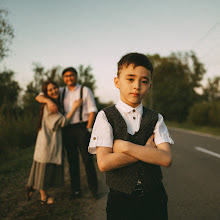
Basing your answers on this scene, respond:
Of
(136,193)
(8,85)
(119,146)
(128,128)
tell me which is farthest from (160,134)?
(8,85)

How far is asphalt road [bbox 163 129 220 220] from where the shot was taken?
299cm

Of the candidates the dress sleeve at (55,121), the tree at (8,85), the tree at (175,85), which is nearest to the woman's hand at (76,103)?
the dress sleeve at (55,121)

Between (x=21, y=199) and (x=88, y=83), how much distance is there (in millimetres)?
→ 21729

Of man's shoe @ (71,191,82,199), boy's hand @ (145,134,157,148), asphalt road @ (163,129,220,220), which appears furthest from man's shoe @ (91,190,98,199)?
boy's hand @ (145,134,157,148)

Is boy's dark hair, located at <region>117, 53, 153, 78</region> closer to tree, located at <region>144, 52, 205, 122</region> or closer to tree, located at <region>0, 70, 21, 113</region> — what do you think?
tree, located at <region>0, 70, 21, 113</region>

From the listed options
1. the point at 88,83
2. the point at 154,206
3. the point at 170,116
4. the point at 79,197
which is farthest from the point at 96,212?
the point at 170,116

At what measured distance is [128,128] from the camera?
1.58m

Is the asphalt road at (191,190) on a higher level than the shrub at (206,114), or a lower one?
lower

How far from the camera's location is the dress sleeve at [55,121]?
3.44 metres

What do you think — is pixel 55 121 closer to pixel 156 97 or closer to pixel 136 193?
pixel 136 193

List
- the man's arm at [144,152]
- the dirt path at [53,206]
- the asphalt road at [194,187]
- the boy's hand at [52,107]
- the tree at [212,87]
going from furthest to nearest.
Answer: the tree at [212,87], the boy's hand at [52,107], the asphalt road at [194,187], the dirt path at [53,206], the man's arm at [144,152]

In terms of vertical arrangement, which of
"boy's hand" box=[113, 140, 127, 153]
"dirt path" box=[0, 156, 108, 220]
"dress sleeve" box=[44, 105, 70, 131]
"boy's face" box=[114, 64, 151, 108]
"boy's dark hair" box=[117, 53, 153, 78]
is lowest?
"dirt path" box=[0, 156, 108, 220]

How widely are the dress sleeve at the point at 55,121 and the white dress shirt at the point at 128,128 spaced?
196 cm

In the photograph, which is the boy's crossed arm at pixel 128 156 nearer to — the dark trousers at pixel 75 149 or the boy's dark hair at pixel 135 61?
the boy's dark hair at pixel 135 61
